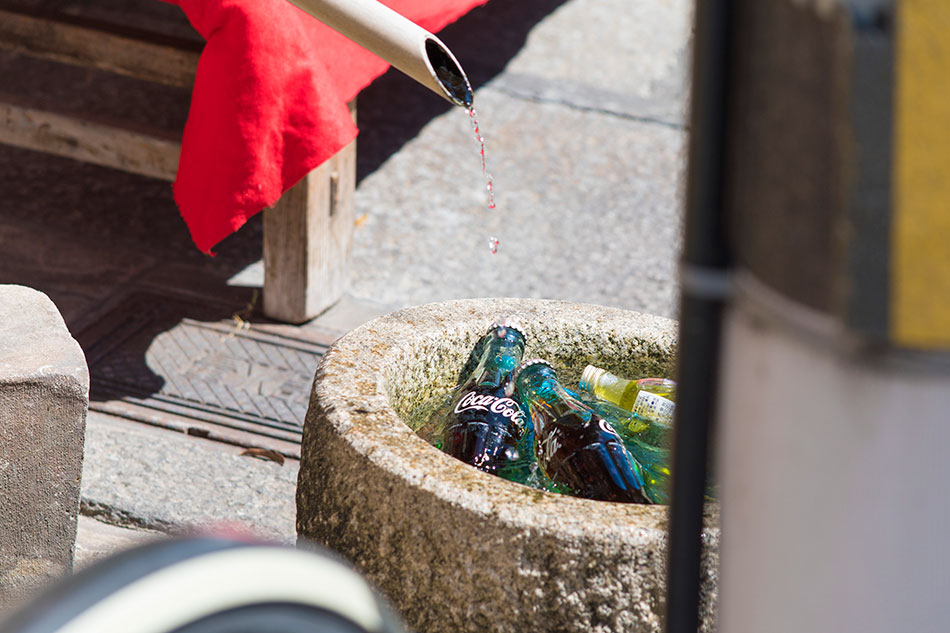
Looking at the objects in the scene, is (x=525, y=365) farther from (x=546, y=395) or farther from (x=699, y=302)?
(x=699, y=302)

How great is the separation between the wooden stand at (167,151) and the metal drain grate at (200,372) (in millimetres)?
186

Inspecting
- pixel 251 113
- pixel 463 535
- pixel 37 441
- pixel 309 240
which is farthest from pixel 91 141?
pixel 463 535

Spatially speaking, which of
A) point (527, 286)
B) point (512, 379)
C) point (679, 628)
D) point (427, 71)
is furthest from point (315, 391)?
point (527, 286)

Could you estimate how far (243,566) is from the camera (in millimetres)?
662

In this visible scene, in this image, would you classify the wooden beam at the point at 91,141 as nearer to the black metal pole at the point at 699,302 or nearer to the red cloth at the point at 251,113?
the red cloth at the point at 251,113

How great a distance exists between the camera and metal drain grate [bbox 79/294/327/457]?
9.08 feet

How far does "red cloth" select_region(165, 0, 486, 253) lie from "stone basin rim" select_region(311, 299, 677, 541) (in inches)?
33.8

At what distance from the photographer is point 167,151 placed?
3.14 m

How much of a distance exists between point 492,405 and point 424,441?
9.4 inches

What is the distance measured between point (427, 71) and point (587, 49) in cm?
426

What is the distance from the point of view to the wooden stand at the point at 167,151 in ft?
10.2

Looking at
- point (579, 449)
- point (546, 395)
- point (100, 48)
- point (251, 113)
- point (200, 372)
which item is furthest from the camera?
point (100, 48)

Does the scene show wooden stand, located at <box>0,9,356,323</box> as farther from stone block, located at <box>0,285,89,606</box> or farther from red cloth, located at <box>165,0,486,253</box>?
stone block, located at <box>0,285,89,606</box>

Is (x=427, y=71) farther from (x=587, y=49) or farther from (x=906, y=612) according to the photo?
(x=587, y=49)
